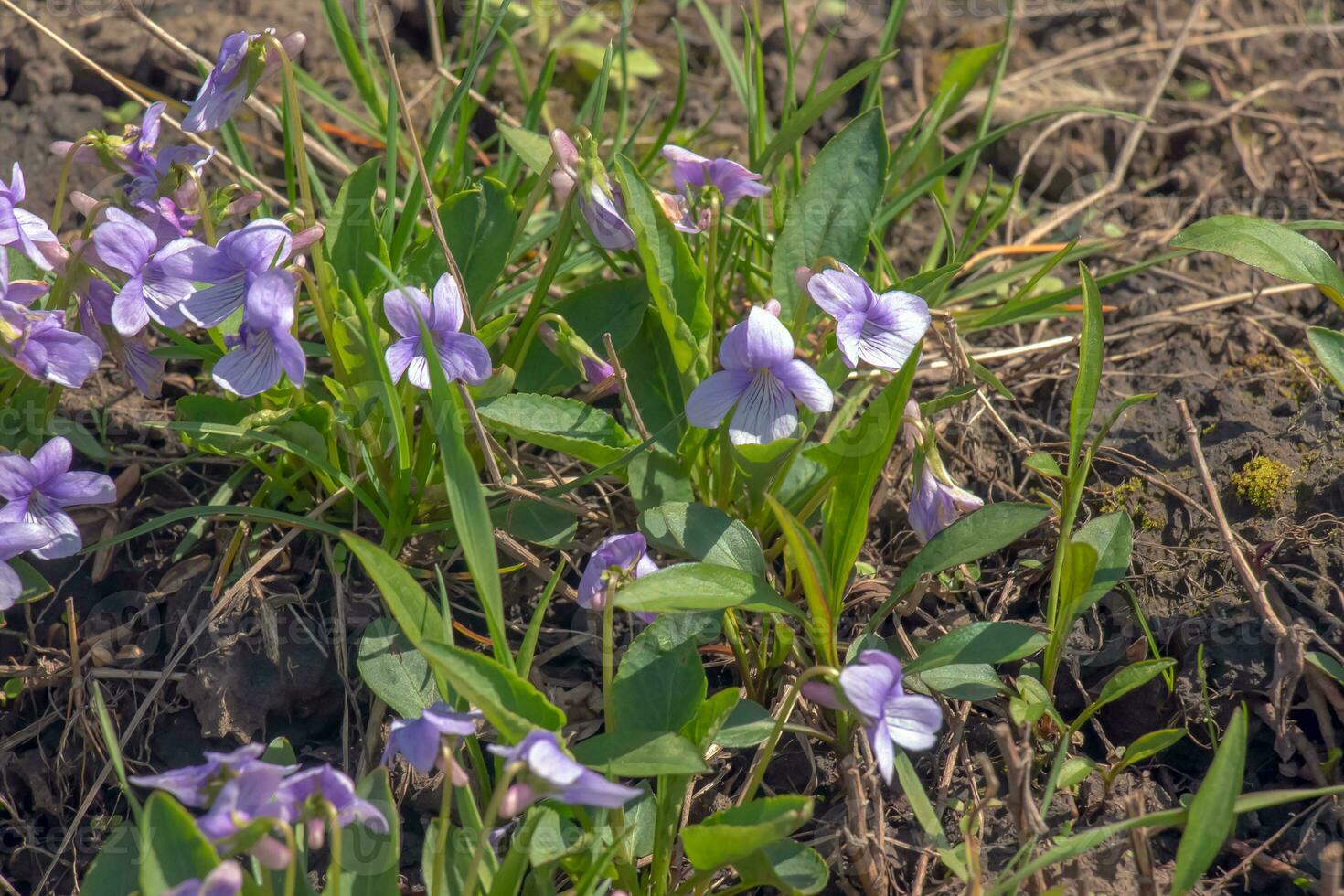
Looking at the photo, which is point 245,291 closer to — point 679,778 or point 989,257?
point 679,778

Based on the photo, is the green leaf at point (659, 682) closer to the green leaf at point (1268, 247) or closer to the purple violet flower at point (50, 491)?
the purple violet flower at point (50, 491)

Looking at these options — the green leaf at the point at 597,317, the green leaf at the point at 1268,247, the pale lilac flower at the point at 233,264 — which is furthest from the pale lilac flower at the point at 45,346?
the green leaf at the point at 1268,247

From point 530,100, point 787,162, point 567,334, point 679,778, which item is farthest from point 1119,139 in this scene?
point 679,778

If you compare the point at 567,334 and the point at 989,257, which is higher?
the point at 567,334

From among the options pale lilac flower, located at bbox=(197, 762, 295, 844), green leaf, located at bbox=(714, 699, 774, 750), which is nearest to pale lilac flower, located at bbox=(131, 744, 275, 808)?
pale lilac flower, located at bbox=(197, 762, 295, 844)

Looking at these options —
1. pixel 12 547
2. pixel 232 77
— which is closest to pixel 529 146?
pixel 232 77

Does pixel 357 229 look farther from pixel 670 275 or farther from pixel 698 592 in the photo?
pixel 698 592
